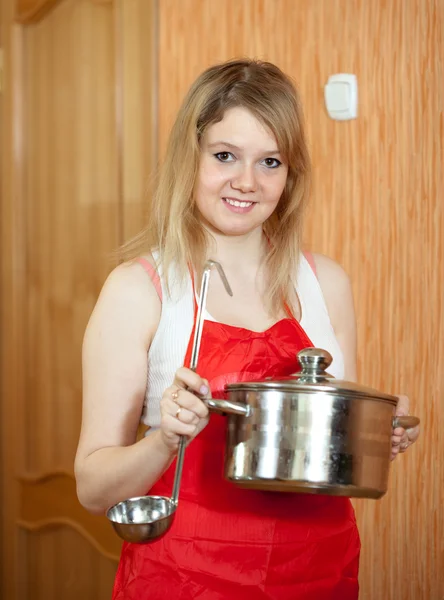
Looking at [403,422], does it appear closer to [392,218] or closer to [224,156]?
[224,156]

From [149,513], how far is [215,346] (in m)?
0.35

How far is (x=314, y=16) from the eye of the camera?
199cm

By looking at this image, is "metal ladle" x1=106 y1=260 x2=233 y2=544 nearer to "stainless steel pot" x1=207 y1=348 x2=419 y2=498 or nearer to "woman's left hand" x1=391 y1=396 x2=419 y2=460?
"stainless steel pot" x1=207 y1=348 x2=419 y2=498

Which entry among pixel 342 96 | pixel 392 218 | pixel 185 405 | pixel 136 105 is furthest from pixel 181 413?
pixel 136 105

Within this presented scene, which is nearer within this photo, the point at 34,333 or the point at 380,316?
the point at 380,316

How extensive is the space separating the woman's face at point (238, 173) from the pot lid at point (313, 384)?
13.1 inches

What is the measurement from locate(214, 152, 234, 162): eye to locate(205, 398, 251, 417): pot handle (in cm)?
45

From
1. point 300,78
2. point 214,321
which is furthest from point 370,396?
point 300,78

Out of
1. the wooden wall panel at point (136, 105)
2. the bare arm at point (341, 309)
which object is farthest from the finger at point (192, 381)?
the wooden wall panel at point (136, 105)

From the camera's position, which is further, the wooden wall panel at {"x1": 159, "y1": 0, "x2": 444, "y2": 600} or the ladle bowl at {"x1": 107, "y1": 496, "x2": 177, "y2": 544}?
the wooden wall panel at {"x1": 159, "y1": 0, "x2": 444, "y2": 600}

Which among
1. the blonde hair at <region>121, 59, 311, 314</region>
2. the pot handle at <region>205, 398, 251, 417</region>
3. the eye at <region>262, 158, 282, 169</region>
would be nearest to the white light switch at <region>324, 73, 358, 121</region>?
the blonde hair at <region>121, 59, 311, 314</region>

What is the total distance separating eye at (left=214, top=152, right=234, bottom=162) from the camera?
1430 mm

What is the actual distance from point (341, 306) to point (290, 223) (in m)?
0.17

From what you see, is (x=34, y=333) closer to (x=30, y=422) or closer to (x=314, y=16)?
(x=30, y=422)
